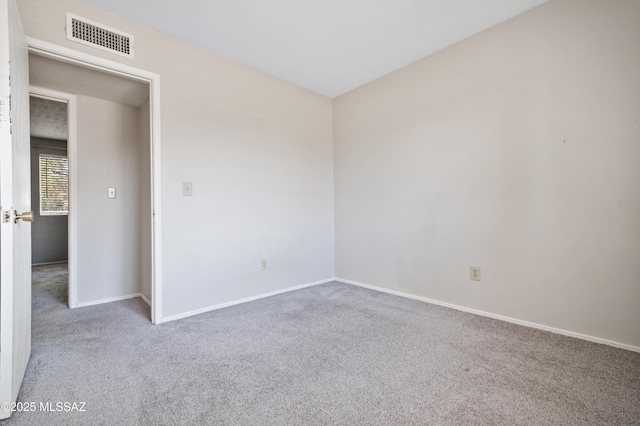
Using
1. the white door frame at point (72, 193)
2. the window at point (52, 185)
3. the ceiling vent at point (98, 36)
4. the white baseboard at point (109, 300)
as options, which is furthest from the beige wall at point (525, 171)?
the window at point (52, 185)

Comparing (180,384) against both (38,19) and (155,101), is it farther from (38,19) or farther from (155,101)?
(38,19)

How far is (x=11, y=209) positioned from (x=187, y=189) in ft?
4.20

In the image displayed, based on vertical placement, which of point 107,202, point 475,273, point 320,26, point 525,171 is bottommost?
point 475,273

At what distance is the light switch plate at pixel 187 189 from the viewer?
2.51 m

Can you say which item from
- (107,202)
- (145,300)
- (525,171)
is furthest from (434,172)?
(107,202)

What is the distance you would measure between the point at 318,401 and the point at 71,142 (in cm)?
334

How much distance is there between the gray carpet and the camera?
127 centimetres

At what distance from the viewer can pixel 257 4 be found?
206cm

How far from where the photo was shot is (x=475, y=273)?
2.48 meters

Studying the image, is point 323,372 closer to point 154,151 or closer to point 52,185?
point 154,151

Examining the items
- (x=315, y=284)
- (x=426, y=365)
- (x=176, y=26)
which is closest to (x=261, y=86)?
(x=176, y=26)

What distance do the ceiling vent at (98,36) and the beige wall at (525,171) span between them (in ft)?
8.04

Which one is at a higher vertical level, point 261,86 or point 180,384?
point 261,86

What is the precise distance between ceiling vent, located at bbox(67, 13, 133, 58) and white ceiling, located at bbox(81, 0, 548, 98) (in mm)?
143
